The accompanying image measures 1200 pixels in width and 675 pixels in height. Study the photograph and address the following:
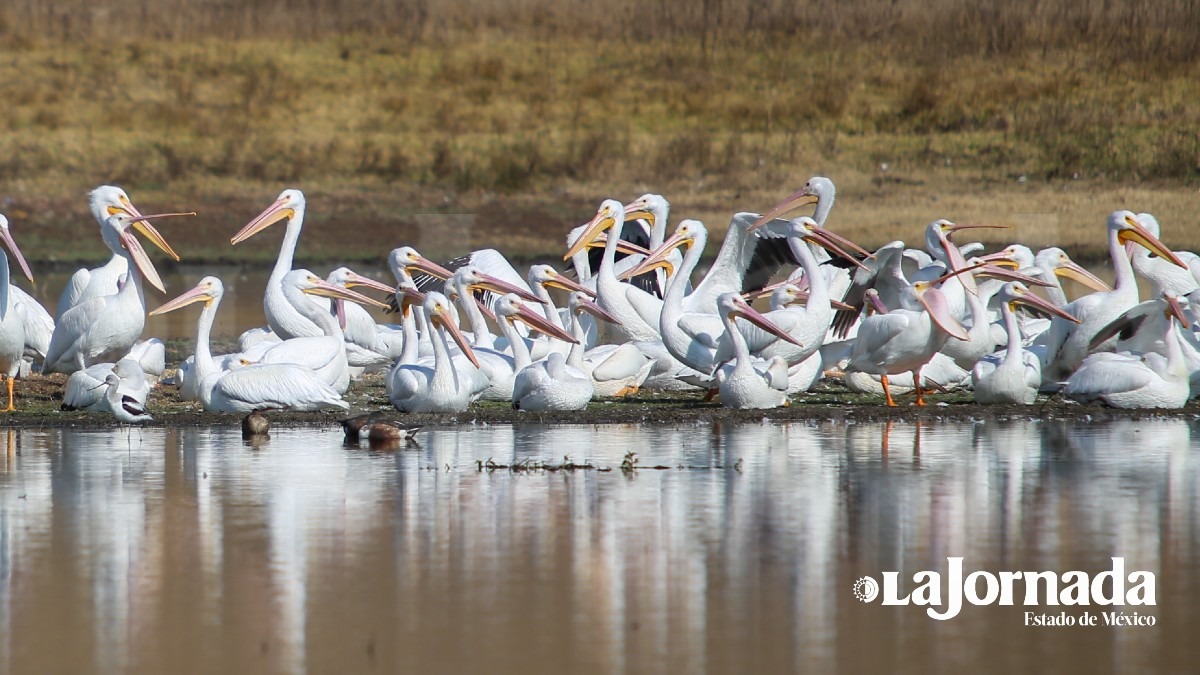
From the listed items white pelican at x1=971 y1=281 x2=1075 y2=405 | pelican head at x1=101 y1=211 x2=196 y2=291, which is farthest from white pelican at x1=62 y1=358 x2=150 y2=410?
white pelican at x1=971 y1=281 x2=1075 y2=405

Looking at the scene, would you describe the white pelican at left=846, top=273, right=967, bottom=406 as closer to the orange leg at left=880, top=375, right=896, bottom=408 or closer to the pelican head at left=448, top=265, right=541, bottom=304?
the orange leg at left=880, top=375, right=896, bottom=408

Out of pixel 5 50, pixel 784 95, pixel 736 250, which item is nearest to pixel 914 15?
pixel 784 95

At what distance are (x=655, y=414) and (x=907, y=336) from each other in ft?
4.44

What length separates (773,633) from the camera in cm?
513

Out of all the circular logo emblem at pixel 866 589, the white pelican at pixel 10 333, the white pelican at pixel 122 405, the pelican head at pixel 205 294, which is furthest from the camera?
the pelican head at pixel 205 294

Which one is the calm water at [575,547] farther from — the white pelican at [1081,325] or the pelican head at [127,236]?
the pelican head at [127,236]

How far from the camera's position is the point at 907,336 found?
971 centimetres

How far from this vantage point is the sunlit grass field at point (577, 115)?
2122 cm

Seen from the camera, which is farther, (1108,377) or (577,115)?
(577,115)

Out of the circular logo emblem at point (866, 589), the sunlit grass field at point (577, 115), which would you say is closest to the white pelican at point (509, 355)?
the circular logo emblem at point (866, 589)

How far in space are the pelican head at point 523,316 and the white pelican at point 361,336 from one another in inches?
44.1

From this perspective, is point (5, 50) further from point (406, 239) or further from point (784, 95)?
point (784, 95)

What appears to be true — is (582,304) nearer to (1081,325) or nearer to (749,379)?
(749,379)

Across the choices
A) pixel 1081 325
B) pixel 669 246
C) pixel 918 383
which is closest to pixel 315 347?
pixel 669 246
